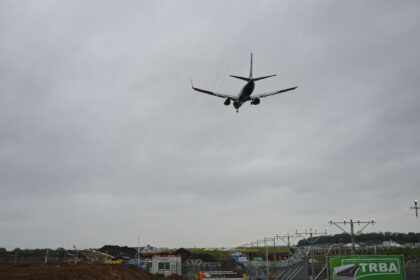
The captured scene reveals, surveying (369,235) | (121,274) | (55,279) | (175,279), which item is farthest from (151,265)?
(369,235)

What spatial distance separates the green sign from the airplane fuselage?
785 inches

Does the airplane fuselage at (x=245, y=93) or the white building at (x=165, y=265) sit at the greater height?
the airplane fuselage at (x=245, y=93)

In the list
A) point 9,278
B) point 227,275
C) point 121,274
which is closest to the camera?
point 9,278

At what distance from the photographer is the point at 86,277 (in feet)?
81.7

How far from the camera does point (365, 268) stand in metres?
16.9

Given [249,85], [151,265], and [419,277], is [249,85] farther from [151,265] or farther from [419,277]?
[151,265]

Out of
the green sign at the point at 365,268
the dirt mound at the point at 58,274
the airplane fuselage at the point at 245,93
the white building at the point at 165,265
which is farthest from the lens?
the white building at the point at 165,265

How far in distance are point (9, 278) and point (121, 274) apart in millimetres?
11645

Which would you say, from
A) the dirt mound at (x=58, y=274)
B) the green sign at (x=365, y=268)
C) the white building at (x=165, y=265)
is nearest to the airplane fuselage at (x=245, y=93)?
the dirt mound at (x=58, y=274)

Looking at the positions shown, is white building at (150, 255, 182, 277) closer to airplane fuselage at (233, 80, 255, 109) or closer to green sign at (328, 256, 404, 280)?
airplane fuselage at (233, 80, 255, 109)

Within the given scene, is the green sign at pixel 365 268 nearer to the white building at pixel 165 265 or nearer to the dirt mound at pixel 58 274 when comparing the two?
the dirt mound at pixel 58 274

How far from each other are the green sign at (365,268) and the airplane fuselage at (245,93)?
19935 millimetres

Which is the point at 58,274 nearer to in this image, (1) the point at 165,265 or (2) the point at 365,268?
(2) the point at 365,268

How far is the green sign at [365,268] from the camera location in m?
16.7
